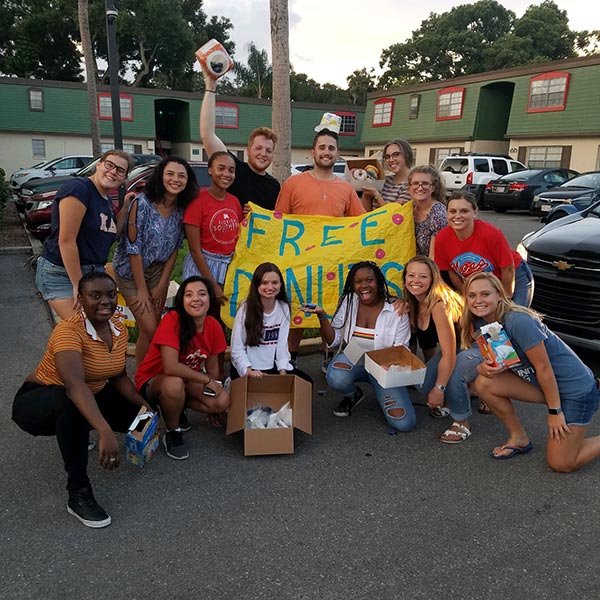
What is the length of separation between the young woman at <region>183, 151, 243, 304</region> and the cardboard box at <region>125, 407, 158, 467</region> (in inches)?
47.4

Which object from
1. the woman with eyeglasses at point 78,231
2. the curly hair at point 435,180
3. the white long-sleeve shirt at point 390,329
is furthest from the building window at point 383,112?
the woman with eyeglasses at point 78,231

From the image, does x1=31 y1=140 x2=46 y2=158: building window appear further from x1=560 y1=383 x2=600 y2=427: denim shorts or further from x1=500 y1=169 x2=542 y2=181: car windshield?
x1=560 y1=383 x2=600 y2=427: denim shorts

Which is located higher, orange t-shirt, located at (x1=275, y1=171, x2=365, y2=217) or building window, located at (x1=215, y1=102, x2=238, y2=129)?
building window, located at (x1=215, y1=102, x2=238, y2=129)

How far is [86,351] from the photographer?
294 centimetres

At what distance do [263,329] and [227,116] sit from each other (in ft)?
103

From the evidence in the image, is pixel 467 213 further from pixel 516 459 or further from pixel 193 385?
pixel 193 385

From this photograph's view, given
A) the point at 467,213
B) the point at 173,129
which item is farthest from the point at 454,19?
the point at 467,213

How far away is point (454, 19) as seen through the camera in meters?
54.7

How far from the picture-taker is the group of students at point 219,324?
116 inches

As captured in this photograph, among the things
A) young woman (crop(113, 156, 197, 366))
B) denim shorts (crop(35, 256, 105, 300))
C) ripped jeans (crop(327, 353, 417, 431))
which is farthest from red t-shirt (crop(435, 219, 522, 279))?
denim shorts (crop(35, 256, 105, 300))

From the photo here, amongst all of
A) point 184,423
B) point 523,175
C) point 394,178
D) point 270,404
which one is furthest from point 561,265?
point 523,175

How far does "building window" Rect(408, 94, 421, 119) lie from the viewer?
103 ft

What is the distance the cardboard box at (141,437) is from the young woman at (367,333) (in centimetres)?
143

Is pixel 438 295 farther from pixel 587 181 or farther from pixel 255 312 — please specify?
pixel 587 181
